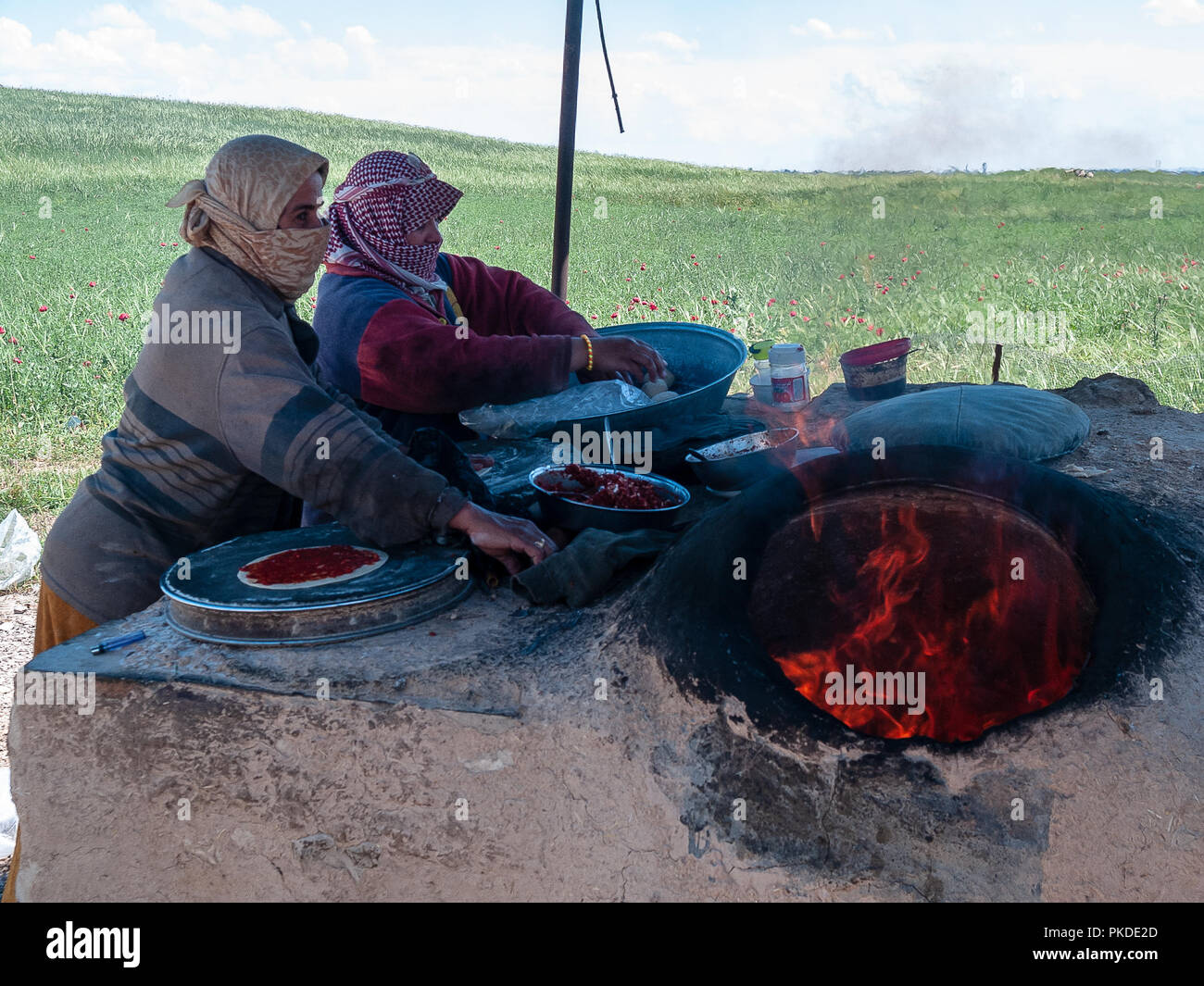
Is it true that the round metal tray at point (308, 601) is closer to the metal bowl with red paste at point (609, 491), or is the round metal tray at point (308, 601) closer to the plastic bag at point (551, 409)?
the metal bowl with red paste at point (609, 491)

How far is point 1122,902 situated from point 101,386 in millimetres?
7947

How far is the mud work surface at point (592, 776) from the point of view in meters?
1.86

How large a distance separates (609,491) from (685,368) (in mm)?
1249

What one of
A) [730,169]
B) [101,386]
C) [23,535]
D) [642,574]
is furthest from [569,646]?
[730,169]

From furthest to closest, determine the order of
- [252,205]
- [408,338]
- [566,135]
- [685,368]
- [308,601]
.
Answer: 1. [566,135]
2. [685,368]
3. [408,338]
4. [252,205]
5. [308,601]

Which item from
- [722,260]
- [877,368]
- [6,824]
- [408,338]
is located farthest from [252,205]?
[722,260]

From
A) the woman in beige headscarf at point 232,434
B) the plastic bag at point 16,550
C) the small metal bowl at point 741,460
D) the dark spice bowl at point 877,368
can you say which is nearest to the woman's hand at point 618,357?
the small metal bowl at point 741,460

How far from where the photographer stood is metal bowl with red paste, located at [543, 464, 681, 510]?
2684 mm

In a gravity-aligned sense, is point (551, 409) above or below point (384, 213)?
below

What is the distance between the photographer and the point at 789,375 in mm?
3867

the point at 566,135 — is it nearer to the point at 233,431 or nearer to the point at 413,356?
the point at 413,356

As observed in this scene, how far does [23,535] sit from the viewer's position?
5.18 m

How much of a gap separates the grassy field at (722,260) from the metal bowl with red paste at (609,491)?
3.41 m

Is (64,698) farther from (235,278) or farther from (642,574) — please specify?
(642,574)
